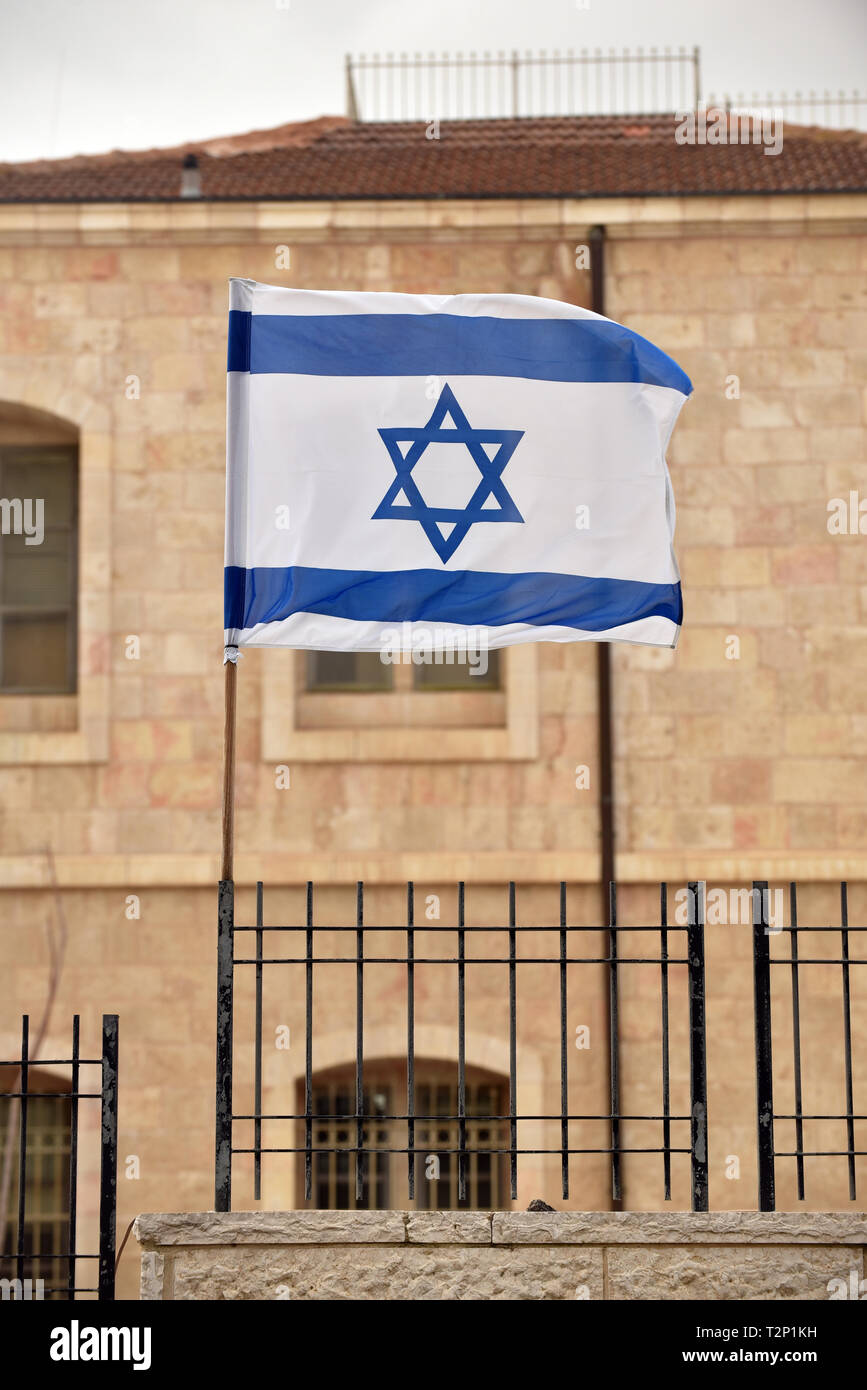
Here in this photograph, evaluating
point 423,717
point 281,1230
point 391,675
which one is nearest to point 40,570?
point 391,675

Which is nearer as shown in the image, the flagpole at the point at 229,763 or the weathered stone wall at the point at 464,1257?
the weathered stone wall at the point at 464,1257

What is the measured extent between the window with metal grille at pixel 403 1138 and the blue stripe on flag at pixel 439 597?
5.38 meters

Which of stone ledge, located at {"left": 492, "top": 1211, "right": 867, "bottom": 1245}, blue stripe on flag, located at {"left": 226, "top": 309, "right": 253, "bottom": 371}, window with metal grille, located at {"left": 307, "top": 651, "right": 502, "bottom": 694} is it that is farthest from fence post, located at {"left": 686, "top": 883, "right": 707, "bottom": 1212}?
window with metal grille, located at {"left": 307, "top": 651, "right": 502, "bottom": 694}

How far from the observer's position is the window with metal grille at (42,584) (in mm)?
11094

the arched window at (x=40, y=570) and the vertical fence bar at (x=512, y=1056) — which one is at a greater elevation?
the arched window at (x=40, y=570)

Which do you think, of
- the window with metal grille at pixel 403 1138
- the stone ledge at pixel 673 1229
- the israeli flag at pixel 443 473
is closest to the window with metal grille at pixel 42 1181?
the window with metal grille at pixel 403 1138

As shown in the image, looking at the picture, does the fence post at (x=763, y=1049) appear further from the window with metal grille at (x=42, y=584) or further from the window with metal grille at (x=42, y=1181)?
the window with metal grille at (x=42, y=584)

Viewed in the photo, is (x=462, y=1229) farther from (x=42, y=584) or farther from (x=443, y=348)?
(x=42, y=584)

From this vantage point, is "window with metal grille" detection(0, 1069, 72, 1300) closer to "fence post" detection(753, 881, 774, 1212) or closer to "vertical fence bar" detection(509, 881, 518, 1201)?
"vertical fence bar" detection(509, 881, 518, 1201)

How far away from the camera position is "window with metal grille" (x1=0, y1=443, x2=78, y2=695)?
11094mm

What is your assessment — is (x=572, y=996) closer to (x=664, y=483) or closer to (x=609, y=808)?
(x=609, y=808)

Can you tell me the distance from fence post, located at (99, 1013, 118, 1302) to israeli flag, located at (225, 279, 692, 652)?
1.55 m

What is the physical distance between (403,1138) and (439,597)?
6.15 metres
